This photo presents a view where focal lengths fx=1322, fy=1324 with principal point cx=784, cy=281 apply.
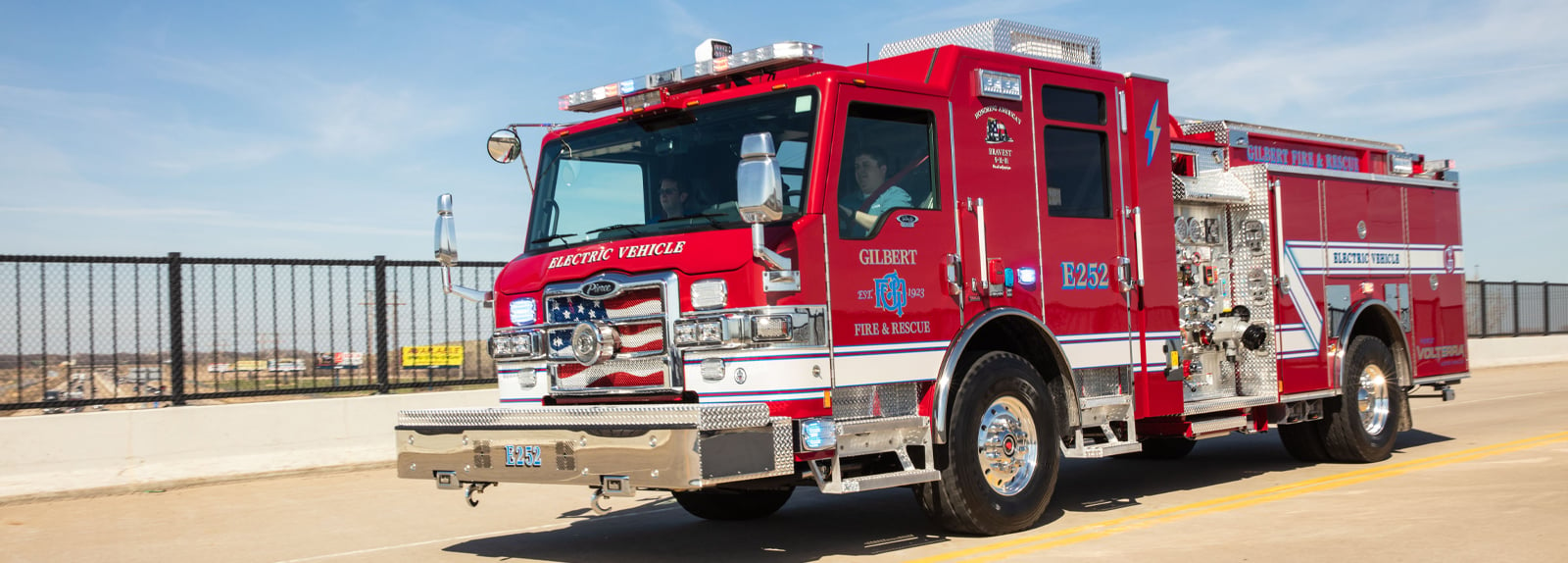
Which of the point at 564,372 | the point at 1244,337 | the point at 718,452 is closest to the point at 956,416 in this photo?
the point at 718,452

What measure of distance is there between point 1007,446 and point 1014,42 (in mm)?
2522

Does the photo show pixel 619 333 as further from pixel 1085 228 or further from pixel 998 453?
pixel 1085 228

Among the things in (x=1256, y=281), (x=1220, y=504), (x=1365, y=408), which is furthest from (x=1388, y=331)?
(x=1220, y=504)

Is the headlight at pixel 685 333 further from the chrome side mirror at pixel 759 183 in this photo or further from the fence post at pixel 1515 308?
the fence post at pixel 1515 308

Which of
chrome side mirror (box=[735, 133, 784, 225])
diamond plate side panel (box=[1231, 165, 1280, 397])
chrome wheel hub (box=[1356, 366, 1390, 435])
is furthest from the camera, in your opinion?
chrome wheel hub (box=[1356, 366, 1390, 435])

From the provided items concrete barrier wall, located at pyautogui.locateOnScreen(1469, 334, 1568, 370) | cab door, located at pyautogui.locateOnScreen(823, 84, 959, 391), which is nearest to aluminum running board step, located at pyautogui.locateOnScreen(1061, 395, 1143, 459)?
cab door, located at pyautogui.locateOnScreen(823, 84, 959, 391)

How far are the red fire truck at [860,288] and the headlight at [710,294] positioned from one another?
14 millimetres

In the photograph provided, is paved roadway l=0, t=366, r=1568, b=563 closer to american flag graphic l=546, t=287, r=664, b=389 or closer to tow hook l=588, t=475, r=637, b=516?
american flag graphic l=546, t=287, r=664, b=389

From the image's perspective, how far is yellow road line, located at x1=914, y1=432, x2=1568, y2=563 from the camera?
7.20 metres

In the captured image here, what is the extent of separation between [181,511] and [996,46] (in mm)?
6966

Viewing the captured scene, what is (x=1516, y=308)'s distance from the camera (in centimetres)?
3119

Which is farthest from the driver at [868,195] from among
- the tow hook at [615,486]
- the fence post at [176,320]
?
the fence post at [176,320]

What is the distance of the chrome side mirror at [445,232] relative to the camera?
8.04 meters

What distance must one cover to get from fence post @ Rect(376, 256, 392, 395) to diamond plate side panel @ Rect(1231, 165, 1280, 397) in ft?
27.1
